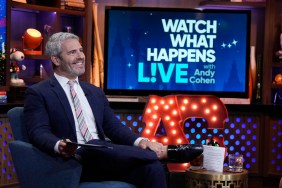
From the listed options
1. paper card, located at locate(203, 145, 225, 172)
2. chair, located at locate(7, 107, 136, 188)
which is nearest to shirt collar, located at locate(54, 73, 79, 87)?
chair, located at locate(7, 107, 136, 188)

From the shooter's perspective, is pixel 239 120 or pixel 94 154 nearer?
pixel 94 154

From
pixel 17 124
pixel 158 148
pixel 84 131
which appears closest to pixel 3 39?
pixel 17 124

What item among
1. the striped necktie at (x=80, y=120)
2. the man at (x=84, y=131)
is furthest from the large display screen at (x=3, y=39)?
the striped necktie at (x=80, y=120)

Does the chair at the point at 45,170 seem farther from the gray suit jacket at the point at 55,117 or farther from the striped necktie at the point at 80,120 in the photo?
the striped necktie at the point at 80,120

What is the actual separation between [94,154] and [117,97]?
112 inches

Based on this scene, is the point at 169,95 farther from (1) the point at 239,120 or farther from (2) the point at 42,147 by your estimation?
(2) the point at 42,147

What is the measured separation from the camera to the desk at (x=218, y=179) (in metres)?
4.46

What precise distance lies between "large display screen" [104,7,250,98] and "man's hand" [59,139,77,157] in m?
2.98

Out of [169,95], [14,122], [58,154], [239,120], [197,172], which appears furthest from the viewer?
[239,120]

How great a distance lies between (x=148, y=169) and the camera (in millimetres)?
3449

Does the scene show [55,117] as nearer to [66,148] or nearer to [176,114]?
[66,148]

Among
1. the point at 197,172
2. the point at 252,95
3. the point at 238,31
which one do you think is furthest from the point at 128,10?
the point at 197,172

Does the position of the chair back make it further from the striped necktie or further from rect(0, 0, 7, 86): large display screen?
rect(0, 0, 7, 86): large display screen

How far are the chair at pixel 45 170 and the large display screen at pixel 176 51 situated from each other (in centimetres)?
288
